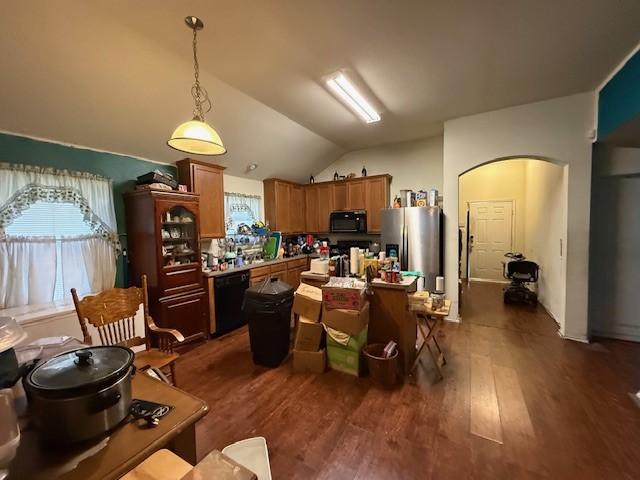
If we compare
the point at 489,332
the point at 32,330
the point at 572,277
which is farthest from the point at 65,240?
the point at 572,277

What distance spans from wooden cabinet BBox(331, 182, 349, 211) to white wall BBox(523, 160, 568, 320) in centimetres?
324

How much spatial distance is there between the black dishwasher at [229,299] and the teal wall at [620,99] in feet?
15.0

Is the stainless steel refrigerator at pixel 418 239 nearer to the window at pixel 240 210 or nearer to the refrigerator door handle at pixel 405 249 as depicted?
the refrigerator door handle at pixel 405 249

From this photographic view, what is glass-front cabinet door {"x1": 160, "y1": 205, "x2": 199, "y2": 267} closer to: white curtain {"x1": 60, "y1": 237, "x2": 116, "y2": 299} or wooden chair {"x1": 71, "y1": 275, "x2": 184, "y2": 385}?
white curtain {"x1": 60, "y1": 237, "x2": 116, "y2": 299}

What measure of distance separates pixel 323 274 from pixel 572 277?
3.02 meters

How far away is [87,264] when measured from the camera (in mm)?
2945

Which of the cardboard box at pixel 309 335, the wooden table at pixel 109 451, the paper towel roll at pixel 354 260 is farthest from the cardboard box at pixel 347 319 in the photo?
the wooden table at pixel 109 451

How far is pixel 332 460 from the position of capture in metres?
1.72

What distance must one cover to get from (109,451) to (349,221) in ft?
15.8

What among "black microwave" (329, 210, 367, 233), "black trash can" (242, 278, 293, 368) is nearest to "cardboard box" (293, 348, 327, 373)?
"black trash can" (242, 278, 293, 368)

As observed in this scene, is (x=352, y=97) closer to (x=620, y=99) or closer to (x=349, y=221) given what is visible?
(x=349, y=221)

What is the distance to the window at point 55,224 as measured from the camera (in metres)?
2.55

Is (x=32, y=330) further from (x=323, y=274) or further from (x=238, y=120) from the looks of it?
(x=238, y=120)

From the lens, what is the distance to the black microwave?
5207mm
